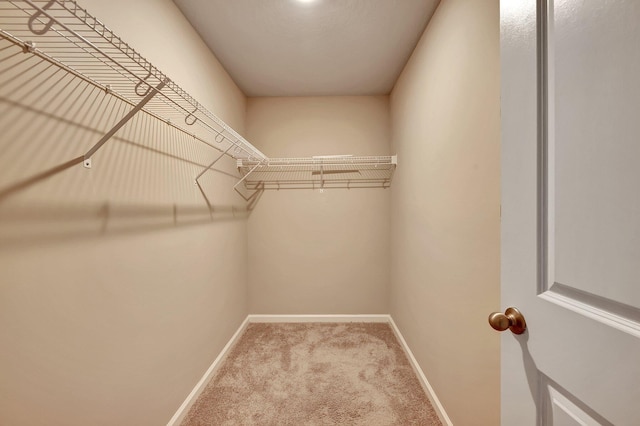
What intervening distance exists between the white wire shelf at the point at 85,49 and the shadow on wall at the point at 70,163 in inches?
2.8

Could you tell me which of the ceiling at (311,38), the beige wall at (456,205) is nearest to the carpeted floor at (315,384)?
the beige wall at (456,205)

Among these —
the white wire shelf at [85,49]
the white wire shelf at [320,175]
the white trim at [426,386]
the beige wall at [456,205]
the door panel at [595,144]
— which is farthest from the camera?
the white wire shelf at [320,175]

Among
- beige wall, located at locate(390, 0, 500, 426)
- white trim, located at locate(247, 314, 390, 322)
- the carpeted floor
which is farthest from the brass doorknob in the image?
white trim, located at locate(247, 314, 390, 322)

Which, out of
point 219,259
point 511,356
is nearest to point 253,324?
point 219,259

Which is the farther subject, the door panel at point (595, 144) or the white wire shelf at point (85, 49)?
the white wire shelf at point (85, 49)

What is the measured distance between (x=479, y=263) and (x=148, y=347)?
160 cm

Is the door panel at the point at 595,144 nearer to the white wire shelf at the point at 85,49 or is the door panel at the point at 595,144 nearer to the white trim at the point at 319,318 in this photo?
the white wire shelf at the point at 85,49

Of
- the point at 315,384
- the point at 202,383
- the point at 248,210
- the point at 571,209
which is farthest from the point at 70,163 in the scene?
the point at 248,210

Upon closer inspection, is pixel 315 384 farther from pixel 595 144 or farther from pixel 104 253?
pixel 595 144

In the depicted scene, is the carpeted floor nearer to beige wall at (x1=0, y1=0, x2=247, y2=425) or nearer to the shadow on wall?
beige wall at (x1=0, y1=0, x2=247, y2=425)

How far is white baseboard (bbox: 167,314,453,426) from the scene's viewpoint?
61.4 inches

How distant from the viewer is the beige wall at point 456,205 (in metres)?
1.10

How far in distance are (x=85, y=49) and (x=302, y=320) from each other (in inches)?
107

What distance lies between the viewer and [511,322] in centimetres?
64
